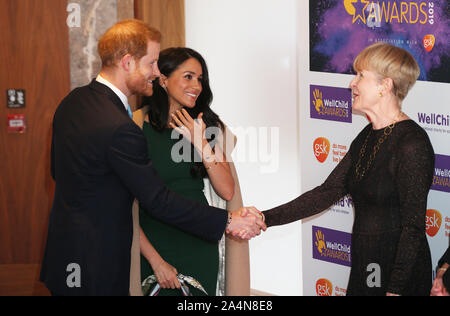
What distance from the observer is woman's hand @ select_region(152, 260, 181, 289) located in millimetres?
3471

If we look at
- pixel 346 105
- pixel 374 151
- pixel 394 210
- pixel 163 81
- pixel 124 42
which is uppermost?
pixel 124 42

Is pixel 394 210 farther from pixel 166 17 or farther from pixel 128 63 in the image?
pixel 166 17

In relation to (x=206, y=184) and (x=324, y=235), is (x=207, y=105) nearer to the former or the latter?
(x=206, y=184)

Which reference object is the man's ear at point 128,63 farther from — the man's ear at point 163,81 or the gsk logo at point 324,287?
the gsk logo at point 324,287

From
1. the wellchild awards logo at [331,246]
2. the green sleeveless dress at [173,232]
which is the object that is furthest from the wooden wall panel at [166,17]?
the wellchild awards logo at [331,246]

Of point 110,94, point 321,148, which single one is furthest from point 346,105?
point 110,94

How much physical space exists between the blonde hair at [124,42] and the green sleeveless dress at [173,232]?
54 centimetres

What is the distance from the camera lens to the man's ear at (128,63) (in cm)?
313

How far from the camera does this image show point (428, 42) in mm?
3689

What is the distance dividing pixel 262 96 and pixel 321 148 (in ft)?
3.31

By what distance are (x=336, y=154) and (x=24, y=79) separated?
232cm

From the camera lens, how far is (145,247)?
348 cm
